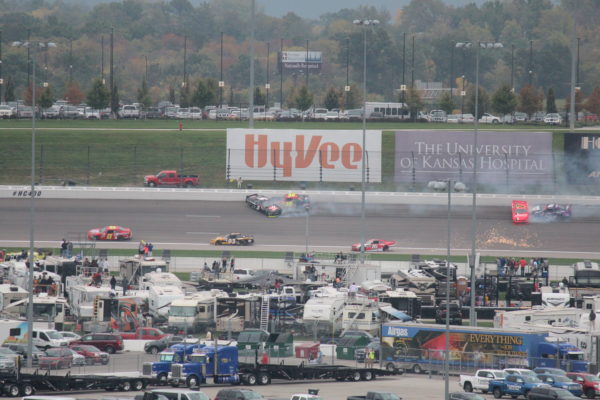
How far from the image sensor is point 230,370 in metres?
35.7

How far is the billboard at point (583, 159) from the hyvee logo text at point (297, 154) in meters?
12.7

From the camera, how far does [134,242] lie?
2438 inches

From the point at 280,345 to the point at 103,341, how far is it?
649 centimetres

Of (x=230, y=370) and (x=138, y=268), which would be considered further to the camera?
(x=138, y=268)

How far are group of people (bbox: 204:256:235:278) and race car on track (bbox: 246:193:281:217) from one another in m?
12.3

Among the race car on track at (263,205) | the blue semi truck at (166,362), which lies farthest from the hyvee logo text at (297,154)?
the blue semi truck at (166,362)

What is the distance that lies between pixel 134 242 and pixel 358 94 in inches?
2637

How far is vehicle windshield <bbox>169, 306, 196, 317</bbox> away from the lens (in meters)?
44.8

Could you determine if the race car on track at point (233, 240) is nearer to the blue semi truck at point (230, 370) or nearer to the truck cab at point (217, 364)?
the blue semi truck at point (230, 370)

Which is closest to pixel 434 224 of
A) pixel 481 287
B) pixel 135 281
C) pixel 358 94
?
pixel 481 287

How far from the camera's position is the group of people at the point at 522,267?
5241cm

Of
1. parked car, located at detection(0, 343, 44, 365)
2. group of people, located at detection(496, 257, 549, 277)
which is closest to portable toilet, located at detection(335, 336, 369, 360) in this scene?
parked car, located at detection(0, 343, 44, 365)

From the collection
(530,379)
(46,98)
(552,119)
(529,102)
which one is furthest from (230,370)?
(529,102)

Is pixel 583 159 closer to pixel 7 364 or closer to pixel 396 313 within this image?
pixel 396 313
